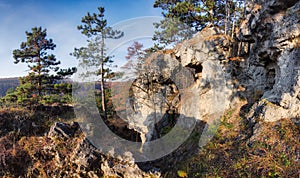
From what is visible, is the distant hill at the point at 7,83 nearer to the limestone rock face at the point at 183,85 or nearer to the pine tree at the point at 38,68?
the pine tree at the point at 38,68

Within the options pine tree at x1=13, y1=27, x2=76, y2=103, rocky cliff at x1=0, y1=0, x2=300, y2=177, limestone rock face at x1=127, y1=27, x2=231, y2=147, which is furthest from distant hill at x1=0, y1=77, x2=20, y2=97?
limestone rock face at x1=127, y1=27, x2=231, y2=147

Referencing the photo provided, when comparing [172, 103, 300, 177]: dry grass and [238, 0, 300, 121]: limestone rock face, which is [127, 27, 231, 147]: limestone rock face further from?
[172, 103, 300, 177]: dry grass

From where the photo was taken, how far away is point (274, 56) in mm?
7719

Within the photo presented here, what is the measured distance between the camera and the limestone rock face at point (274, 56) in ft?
21.2

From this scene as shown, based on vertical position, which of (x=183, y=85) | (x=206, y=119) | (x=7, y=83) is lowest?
(x=206, y=119)

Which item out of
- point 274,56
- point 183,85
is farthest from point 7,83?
point 274,56

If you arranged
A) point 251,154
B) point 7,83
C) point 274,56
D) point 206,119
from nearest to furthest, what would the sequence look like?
point 251,154
point 274,56
point 206,119
point 7,83

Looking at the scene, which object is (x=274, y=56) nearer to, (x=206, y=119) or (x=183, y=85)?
(x=206, y=119)

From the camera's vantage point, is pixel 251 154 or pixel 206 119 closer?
pixel 251 154

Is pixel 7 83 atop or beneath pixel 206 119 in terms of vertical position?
atop

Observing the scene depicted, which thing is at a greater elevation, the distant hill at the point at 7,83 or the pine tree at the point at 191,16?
the pine tree at the point at 191,16

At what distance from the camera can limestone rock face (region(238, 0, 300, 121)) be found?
21.2ft

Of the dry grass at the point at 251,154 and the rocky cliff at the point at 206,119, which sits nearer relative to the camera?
the dry grass at the point at 251,154

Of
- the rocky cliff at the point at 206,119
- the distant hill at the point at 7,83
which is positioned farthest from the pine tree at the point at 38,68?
the distant hill at the point at 7,83
